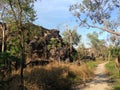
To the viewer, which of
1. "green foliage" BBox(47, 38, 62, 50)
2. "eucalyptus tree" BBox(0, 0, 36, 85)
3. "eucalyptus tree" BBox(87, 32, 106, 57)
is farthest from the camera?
"eucalyptus tree" BBox(87, 32, 106, 57)

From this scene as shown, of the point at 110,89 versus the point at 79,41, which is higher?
the point at 79,41

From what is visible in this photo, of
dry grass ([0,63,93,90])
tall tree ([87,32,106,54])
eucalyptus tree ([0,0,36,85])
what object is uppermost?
tall tree ([87,32,106,54])

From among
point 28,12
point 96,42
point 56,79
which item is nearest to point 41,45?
point 56,79

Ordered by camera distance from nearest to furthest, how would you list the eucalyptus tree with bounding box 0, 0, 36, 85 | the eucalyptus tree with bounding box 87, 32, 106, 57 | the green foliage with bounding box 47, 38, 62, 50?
the eucalyptus tree with bounding box 0, 0, 36, 85, the green foliage with bounding box 47, 38, 62, 50, the eucalyptus tree with bounding box 87, 32, 106, 57

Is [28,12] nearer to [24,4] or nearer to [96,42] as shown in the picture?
[24,4]

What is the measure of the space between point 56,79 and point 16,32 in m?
4.90

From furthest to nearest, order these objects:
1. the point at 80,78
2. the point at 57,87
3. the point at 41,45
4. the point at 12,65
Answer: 1. the point at 41,45
2. the point at 80,78
3. the point at 12,65
4. the point at 57,87

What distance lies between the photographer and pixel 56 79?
19.5m

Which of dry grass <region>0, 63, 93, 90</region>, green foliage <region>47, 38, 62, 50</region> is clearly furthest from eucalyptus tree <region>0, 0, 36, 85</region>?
green foliage <region>47, 38, 62, 50</region>

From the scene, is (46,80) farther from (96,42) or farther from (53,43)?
(96,42)

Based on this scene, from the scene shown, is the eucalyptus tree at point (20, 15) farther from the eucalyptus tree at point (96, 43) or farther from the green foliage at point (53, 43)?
the eucalyptus tree at point (96, 43)

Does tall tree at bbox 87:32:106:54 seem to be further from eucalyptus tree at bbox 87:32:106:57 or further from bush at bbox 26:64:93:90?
bush at bbox 26:64:93:90

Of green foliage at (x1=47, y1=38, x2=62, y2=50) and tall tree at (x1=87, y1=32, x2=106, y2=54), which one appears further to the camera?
tall tree at (x1=87, y1=32, x2=106, y2=54)

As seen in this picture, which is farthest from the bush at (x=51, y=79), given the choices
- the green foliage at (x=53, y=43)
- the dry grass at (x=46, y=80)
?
the green foliage at (x=53, y=43)
